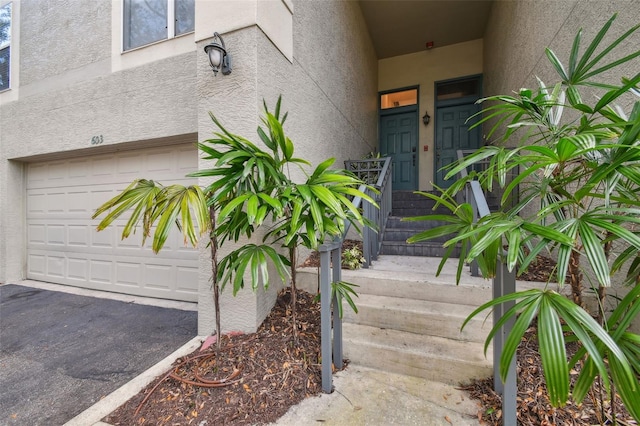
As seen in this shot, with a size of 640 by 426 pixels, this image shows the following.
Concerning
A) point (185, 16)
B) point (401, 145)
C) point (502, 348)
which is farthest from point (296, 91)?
point (401, 145)

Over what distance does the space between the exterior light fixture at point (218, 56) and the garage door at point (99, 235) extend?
4.23ft

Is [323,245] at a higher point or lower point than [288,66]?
lower

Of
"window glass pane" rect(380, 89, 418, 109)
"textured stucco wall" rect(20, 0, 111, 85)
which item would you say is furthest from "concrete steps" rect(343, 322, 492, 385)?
"window glass pane" rect(380, 89, 418, 109)

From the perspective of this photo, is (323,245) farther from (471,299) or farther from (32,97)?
(32,97)

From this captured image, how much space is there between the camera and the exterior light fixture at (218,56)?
222 centimetres

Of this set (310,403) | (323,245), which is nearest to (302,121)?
(323,245)

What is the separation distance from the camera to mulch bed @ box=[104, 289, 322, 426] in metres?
1.54

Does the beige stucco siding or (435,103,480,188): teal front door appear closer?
the beige stucco siding

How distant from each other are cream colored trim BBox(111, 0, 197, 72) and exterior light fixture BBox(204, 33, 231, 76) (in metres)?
1.13

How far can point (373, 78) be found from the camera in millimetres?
6367

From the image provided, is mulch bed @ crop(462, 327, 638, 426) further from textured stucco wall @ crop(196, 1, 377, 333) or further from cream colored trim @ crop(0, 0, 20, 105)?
cream colored trim @ crop(0, 0, 20, 105)

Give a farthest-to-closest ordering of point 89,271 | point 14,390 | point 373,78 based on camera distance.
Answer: point 373,78 < point 89,271 < point 14,390

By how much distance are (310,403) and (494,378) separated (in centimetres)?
117

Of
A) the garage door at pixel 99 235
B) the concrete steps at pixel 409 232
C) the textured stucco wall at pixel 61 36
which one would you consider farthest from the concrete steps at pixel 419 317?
the textured stucco wall at pixel 61 36
